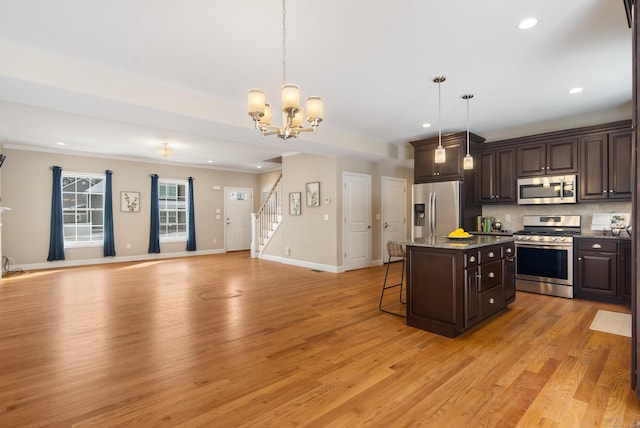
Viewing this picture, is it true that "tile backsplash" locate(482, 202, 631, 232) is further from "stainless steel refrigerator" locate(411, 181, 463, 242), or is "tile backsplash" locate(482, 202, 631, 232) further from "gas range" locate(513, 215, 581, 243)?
"stainless steel refrigerator" locate(411, 181, 463, 242)

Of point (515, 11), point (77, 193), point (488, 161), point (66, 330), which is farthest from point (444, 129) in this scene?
point (77, 193)

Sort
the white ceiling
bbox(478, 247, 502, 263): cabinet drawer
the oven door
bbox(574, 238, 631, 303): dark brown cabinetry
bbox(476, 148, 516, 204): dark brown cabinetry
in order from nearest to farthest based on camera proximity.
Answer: the white ceiling, bbox(478, 247, 502, 263): cabinet drawer, bbox(574, 238, 631, 303): dark brown cabinetry, the oven door, bbox(476, 148, 516, 204): dark brown cabinetry

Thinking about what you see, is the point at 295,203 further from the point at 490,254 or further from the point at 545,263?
the point at 545,263

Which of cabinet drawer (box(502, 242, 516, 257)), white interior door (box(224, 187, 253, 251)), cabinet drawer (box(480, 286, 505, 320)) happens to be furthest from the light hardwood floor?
white interior door (box(224, 187, 253, 251))

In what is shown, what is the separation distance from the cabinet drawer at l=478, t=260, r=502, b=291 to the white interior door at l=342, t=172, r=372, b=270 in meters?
3.45

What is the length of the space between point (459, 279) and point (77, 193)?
892 cm

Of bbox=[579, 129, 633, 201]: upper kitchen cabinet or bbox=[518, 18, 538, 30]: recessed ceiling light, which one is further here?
bbox=[579, 129, 633, 201]: upper kitchen cabinet

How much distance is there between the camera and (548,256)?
4.74 m

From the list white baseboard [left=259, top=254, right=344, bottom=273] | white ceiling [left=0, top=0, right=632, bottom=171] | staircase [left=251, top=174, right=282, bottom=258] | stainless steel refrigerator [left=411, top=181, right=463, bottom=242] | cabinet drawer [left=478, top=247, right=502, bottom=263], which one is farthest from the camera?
staircase [left=251, top=174, right=282, bottom=258]

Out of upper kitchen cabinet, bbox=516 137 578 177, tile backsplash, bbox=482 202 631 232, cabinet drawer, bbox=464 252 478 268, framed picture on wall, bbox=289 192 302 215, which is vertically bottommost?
cabinet drawer, bbox=464 252 478 268

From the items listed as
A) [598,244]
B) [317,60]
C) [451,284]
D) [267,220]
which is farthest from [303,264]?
[598,244]

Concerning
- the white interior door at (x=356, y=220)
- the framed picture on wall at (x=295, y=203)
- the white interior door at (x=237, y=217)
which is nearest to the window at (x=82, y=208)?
the white interior door at (x=237, y=217)

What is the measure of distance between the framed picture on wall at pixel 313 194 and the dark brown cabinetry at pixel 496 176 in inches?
126

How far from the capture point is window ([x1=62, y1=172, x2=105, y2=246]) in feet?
A: 25.5
